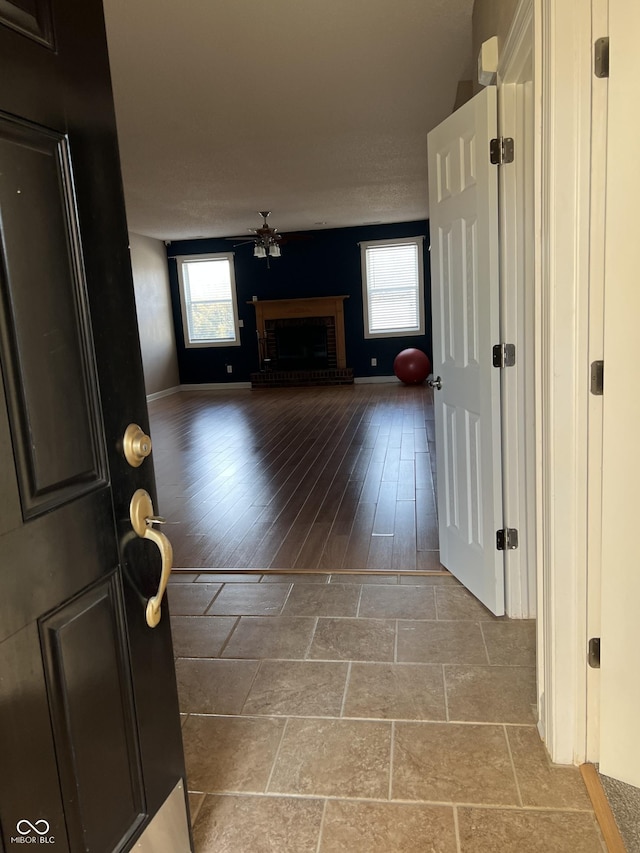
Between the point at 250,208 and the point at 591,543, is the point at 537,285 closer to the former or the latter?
the point at 591,543

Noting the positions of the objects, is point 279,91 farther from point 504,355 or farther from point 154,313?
point 154,313

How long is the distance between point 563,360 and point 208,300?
10324 mm

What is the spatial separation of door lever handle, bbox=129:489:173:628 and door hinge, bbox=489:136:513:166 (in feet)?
5.72

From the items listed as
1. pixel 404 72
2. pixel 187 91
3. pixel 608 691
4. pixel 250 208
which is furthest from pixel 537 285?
pixel 250 208

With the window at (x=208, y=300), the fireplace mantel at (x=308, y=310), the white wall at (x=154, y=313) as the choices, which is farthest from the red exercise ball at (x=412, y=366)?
the white wall at (x=154, y=313)

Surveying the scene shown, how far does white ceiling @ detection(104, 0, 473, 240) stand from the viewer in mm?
2930

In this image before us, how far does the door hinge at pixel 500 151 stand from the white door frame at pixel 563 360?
0.65 m

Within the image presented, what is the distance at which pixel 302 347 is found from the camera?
35.9 feet

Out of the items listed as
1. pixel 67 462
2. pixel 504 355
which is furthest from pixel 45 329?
pixel 504 355

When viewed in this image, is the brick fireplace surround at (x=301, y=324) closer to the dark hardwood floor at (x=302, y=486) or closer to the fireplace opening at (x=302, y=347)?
the fireplace opening at (x=302, y=347)

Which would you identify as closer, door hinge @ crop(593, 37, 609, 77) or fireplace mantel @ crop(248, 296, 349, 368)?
door hinge @ crop(593, 37, 609, 77)

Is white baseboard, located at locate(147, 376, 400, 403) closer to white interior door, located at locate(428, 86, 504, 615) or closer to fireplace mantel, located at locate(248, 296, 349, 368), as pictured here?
fireplace mantel, located at locate(248, 296, 349, 368)

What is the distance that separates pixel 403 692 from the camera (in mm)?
1979

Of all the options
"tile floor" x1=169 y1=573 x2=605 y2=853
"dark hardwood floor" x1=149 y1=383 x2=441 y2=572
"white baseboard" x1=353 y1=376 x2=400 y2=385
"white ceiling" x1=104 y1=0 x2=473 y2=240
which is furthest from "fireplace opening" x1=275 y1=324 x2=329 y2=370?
"tile floor" x1=169 y1=573 x2=605 y2=853
